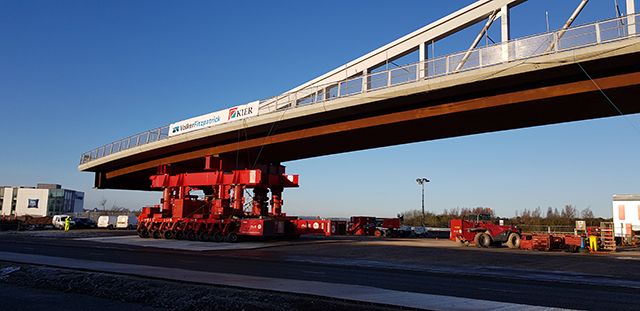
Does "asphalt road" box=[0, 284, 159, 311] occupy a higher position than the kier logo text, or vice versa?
the kier logo text

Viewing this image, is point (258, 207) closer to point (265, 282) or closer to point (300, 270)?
point (300, 270)

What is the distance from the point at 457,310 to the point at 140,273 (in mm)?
9510

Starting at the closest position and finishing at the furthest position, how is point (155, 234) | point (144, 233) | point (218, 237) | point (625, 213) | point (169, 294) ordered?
point (169, 294) → point (218, 237) → point (155, 234) → point (144, 233) → point (625, 213)

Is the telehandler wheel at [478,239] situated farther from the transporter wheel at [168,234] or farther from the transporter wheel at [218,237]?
the transporter wheel at [168,234]

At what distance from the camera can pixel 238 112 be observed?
3597cm

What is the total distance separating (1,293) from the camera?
11047 millimetres

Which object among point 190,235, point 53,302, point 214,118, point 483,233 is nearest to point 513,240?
point 483,233

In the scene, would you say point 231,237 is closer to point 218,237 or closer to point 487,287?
point 218,237

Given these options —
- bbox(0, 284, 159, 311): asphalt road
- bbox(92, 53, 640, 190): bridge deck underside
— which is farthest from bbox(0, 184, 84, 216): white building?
bbox(0, 284, 159, 311): asphalt road

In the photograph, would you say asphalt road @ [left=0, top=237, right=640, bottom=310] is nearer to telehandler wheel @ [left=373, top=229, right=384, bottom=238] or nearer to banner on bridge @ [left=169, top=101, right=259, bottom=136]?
banner on bridge @ [left=169, top=101, right=259, bottom=136]

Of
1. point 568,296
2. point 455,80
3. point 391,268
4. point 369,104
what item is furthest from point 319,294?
point 369,104

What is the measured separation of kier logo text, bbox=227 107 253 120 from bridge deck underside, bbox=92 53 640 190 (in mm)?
1213

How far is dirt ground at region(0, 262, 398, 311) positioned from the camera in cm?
931

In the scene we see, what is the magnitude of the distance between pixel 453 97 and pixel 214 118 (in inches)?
749
